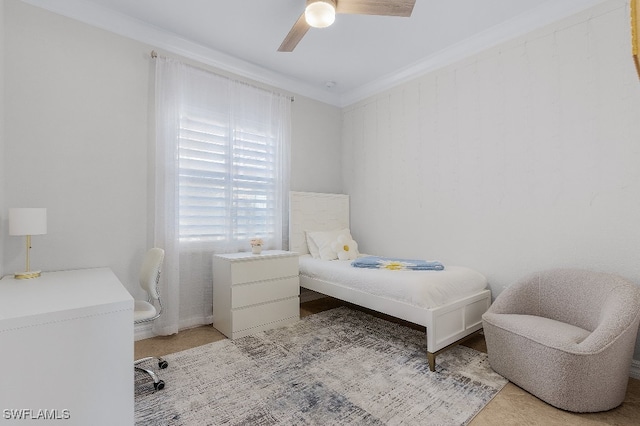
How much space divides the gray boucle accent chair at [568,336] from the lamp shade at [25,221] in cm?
335

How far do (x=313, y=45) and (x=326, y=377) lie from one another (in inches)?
125

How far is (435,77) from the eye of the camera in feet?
11.6

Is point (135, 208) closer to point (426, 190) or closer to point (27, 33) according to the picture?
point (27, 33)

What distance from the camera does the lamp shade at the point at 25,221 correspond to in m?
2.11

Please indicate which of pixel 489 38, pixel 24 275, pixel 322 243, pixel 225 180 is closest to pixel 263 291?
pixel 322 243

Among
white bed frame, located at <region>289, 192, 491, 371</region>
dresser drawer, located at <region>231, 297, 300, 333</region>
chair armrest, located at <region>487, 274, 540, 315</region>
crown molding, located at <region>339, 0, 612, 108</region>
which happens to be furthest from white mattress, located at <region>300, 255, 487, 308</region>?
crown molding, located at <region>339, 0, 612, 108</region>

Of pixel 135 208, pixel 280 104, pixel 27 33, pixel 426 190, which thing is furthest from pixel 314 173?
pixel 27 33

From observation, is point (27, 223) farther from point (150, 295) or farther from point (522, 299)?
point (522, 299)

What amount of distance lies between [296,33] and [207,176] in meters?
1.70

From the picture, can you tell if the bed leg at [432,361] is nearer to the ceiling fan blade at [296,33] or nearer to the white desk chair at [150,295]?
the white desk chair at [150,295]

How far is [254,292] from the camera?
311cm

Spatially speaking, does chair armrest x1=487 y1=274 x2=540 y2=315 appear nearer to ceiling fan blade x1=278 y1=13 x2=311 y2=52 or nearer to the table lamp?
ceiling fan blade x1=278 y1=13 x2=311 y2=52

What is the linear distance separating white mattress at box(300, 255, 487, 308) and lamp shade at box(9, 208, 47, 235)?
8.04 feet

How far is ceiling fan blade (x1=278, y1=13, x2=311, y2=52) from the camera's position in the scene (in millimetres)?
2341
